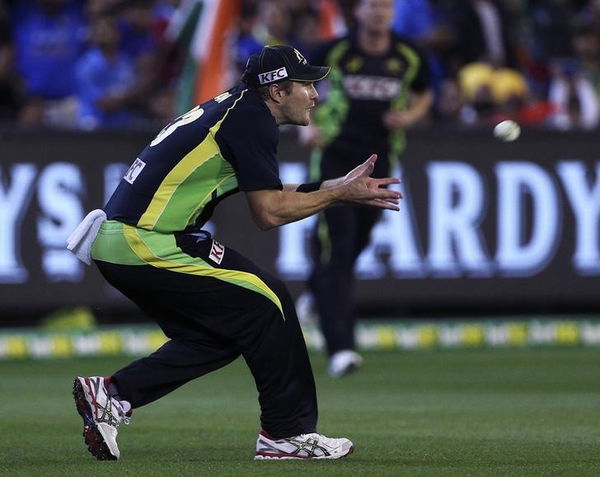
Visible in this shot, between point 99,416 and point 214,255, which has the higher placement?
point 214,255

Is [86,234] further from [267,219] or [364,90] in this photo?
[364,90]

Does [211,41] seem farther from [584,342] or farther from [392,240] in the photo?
[584,342]

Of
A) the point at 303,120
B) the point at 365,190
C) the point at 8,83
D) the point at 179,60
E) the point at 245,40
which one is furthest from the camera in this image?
the point at 179,60

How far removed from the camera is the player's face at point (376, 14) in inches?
479

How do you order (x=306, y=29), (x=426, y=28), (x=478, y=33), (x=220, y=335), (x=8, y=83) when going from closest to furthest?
(x=220, y=335) → (x=8, y=83) → (x=306, y=29) → (x=426, y=28) → (x=478, y=33)

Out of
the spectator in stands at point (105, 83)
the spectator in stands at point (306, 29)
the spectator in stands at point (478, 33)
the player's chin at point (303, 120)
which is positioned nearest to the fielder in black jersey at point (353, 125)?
the spectator in stands at point (105, 83)

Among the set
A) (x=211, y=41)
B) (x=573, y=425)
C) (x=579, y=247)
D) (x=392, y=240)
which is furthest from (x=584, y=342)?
(x=573, y=425)

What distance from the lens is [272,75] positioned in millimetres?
7449

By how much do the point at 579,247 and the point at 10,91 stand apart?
6142 millimetres

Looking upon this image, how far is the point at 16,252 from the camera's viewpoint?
1423 cm

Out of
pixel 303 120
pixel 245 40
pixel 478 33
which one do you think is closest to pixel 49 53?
pixel 245 40

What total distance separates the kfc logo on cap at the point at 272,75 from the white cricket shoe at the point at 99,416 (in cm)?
166

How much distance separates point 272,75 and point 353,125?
505cm

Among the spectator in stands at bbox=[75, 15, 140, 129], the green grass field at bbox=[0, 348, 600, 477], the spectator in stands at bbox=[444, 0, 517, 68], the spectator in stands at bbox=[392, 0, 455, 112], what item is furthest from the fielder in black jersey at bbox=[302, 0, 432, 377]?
the spectator in stands at bbox=[444, 0, 517, 68]
